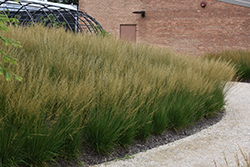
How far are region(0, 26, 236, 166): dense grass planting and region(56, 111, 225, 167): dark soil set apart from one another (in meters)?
0.10

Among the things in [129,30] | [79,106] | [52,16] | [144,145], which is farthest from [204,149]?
[129,30]

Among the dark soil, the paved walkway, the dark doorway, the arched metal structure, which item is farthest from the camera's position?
the dark doorway

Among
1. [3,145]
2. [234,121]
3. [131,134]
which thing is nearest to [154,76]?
[131,134]

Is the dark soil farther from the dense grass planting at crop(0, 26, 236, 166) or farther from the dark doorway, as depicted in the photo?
the dark doorway

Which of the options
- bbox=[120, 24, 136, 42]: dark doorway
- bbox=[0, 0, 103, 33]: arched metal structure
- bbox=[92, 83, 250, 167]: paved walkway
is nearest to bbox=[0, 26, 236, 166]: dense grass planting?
bbox=[92, 83, 250, 167]: paved walkway

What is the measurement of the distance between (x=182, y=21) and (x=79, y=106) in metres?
17.7

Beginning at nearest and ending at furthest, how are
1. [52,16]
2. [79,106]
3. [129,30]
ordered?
[79,106] < [52,16] < [129,30]

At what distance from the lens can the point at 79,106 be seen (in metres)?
3.58

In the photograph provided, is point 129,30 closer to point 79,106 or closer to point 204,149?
point 204,149

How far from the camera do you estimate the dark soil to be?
3.44m

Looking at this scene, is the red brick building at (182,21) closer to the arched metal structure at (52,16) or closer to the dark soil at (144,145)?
the arched metal structure at (52,16)

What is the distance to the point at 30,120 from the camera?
2.95m

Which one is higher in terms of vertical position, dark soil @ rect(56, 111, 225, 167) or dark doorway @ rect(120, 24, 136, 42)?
dark doorway @ rect(120, 24, 136, 42)

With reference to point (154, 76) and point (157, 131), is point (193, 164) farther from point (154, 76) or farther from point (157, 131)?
point (154, 76)
